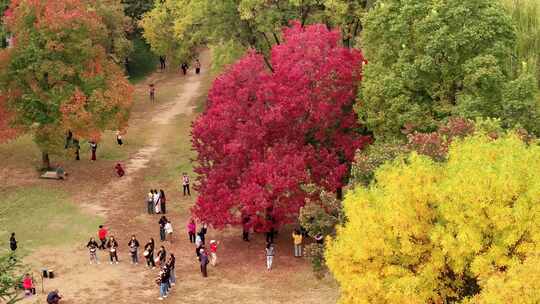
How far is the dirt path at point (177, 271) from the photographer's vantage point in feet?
112

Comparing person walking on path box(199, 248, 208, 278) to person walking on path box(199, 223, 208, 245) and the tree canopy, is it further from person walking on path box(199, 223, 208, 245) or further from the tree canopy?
the tree canopy

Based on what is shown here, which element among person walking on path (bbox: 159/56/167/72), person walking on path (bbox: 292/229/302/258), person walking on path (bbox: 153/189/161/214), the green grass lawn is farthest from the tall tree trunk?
person walking on path (bbox: 159/56/167/72)

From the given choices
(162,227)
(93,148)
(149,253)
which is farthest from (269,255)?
(93,148)

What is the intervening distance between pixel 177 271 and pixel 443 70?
14.7m

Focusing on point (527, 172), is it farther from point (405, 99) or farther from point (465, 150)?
point (405, 99)

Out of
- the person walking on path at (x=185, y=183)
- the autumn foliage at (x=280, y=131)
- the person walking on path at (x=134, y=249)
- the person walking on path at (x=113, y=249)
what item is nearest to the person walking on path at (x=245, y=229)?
the autumn foliage at (x=280, y=131)

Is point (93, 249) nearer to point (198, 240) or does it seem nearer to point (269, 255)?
point (198, 240)

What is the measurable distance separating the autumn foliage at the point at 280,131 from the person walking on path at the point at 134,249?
3165 millimetres

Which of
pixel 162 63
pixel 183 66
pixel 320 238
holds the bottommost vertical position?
pixel 320 238

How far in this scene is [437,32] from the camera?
113 ft

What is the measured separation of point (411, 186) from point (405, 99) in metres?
11.3

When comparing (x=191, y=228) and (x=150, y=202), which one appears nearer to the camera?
(x=191, y=228)

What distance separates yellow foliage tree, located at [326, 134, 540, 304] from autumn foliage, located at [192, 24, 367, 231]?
1071cm

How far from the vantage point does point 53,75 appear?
47.8 meters
